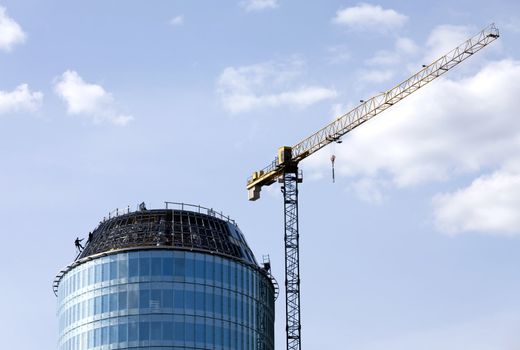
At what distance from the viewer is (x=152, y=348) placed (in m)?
199

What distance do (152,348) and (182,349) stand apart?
4367mm

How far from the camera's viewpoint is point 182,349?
199375 millimetres
